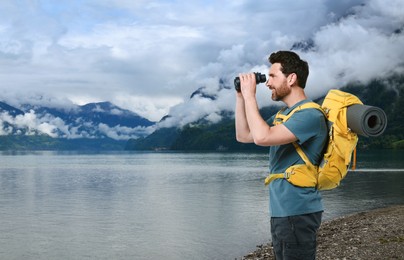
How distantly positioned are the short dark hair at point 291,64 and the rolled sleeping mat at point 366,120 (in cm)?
71

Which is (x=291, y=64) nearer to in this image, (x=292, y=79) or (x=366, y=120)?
(x=292, y=79)

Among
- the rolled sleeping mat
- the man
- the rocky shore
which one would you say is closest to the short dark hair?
the man

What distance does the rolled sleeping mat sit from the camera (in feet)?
15.6

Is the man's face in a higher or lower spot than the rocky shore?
higher

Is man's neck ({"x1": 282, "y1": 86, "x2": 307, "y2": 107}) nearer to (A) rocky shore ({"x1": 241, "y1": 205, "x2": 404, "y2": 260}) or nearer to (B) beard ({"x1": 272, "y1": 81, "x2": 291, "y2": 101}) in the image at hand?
(B) beard ({"x1": 272, "y1": 81, "x2": 291, "y2": 101})

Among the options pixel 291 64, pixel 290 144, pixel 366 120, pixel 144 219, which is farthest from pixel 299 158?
pixel 144 219

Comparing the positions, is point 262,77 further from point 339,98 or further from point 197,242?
point 197,242

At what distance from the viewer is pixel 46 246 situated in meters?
31.7

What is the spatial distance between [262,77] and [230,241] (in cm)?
2819

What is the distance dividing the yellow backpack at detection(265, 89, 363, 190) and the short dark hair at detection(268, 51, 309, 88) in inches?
13.5

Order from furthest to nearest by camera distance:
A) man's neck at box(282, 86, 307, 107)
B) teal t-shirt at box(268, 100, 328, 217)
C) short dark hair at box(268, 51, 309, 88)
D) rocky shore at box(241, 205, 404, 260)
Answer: rocky shore at box(241, 205, 404, 260), man's neck at box(282, 86, 307, 107), short dark hair at box(268, 51, 309, 88), teal t-shirt at box(268, 100, 328, 217)

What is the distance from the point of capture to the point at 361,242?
79.0 ft

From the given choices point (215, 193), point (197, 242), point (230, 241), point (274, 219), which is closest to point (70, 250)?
point (197, 242)

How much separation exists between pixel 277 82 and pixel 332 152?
0.94m
